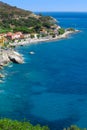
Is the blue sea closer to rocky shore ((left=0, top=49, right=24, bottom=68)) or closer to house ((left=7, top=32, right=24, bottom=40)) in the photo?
rocky shore ((left=0, top=49, right=24, bottom=68))

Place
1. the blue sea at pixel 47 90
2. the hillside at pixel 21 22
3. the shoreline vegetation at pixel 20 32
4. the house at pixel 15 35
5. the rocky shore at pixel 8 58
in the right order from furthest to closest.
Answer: the hillside at pixel 21 22, the house at pixel 15 35, the shoreline vegetation at pixel 20 32, the rocky shore at pixel 8 58, the blue sea at pixel 47 90

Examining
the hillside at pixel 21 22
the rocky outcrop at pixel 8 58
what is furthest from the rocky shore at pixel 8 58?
the hillside at pixel 21 22

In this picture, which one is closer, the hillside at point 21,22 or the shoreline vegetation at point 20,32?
the shoreline vegetation at point 20,32

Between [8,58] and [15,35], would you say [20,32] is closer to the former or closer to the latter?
[15,35]

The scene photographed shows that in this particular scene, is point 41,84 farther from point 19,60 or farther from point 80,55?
point 80,55

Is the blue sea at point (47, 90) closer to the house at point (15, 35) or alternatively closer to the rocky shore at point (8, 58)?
the rocky shore at point (8, 58)

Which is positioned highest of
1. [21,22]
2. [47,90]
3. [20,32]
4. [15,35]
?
[21,22]

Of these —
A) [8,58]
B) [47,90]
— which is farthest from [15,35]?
[47,90]

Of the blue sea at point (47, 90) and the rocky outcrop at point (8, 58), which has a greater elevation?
the rocky outcrop at point (8, 58)

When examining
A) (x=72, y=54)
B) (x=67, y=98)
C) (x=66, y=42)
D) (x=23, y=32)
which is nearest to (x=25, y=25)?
(x=23, y=32)
